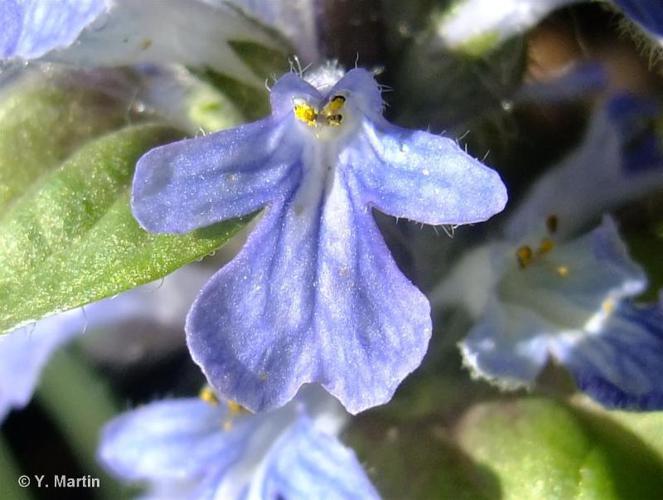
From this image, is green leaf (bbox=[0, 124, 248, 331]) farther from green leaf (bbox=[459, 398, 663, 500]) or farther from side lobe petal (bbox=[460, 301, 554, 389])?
green leaf (bbox=[459, 398, 663, 500])

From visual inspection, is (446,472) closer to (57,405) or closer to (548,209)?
(548,209)

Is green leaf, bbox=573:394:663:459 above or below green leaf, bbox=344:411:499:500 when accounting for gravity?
above

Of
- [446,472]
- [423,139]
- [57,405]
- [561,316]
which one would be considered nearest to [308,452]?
[446,472]

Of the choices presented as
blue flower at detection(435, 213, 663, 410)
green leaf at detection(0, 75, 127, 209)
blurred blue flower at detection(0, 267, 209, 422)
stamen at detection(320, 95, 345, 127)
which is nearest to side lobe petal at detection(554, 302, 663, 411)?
blue flower at detection(435, 213, 663, 410)

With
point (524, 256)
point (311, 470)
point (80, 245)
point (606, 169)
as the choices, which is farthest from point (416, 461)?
point (80, 245)

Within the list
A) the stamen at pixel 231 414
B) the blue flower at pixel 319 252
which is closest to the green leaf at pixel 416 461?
the stamen at pixel 231 414

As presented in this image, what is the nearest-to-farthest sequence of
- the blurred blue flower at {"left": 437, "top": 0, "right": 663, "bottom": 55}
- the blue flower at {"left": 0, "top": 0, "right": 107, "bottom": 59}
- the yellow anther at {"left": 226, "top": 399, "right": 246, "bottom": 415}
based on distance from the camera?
the blue flower at {"left": 0, "top": 0, "right": 107, "bottom": 59}
the blurred blue flower at {"left": 437, "top": 0, "right": 663, "bottom": 55}
the yellow anther at {"left": 226, "top": 399, "right": 246, "bottom": 415}

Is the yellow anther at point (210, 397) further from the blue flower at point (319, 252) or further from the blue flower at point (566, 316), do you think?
the blue flower at point (319, 252)

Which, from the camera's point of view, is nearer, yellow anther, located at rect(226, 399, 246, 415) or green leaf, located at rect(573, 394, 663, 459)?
green leaf, located at rect(573, 394, 663, 459)
